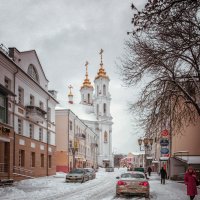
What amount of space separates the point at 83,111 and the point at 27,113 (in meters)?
90.3

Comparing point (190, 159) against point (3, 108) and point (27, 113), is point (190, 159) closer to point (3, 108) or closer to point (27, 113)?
point (27, 113)

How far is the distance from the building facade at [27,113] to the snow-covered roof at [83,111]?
2997 inches

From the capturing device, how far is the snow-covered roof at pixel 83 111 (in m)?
126

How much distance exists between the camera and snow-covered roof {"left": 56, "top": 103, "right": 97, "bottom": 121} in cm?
12634

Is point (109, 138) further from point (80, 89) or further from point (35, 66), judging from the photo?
point (35, 66)

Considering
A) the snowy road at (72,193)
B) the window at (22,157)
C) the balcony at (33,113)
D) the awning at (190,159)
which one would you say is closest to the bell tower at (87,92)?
the awning at (190,159)

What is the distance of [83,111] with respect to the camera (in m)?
130

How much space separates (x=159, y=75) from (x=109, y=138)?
103 metres

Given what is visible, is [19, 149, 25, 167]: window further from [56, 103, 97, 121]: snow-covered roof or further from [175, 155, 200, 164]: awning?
[56, 103, 97, 121]: snow-covered roof

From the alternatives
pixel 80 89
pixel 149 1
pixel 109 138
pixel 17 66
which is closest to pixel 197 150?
pixel 17 66

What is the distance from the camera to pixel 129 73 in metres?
24.6

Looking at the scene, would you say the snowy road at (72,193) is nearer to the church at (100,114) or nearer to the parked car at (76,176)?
the parked car at (76,176)

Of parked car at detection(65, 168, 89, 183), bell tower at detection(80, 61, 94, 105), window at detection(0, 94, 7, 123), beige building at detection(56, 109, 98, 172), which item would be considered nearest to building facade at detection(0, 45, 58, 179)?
window at detection(0, 94, 7, 123)

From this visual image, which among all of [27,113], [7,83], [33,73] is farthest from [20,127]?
[33,73]
